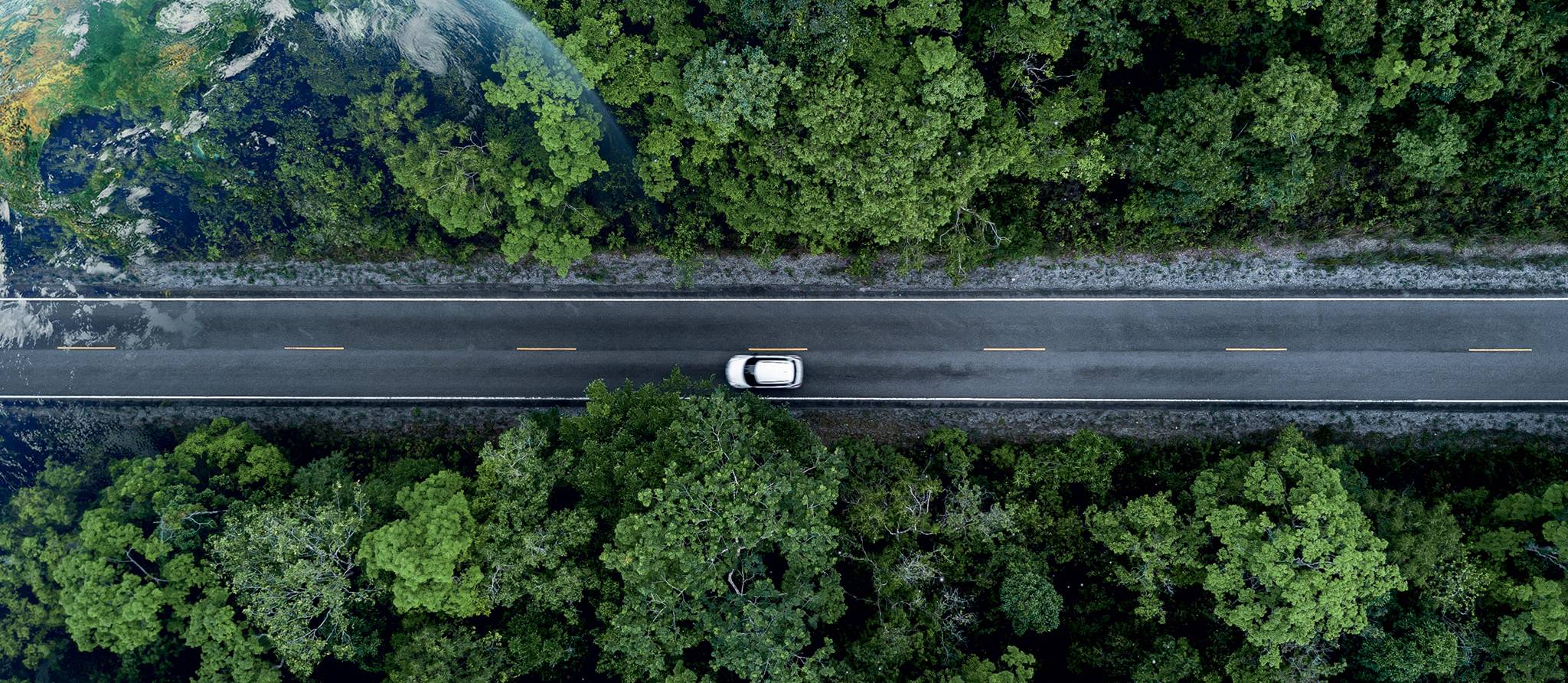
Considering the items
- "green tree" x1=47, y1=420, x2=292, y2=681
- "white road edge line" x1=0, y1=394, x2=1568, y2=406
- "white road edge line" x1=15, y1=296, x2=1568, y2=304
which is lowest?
"green tree" x1=47, y1=420, x2=292, y2=681

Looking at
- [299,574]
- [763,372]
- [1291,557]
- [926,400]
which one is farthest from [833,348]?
[299,574]

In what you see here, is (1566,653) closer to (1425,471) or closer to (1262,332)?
(1425,471)

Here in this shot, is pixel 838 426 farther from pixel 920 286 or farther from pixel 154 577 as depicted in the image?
pixel 154 577

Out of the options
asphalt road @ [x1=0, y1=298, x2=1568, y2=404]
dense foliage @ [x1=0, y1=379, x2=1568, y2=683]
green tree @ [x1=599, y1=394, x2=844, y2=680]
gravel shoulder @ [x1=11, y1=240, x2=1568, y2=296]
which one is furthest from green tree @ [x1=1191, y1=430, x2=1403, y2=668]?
green tree @ [x1=599, y1=394, x2=844, y2=680]

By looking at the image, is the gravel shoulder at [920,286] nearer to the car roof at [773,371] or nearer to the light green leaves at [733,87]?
the car roof at [773,371]

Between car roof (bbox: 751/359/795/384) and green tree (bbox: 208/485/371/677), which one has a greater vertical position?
car roof (bbox: 751/359/795/384)

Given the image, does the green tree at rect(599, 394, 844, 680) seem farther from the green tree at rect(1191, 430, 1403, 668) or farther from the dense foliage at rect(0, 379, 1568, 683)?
the green tree at rect(1191, 430, 1403, 668)

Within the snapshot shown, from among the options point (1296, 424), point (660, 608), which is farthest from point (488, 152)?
point (1296, 424)
